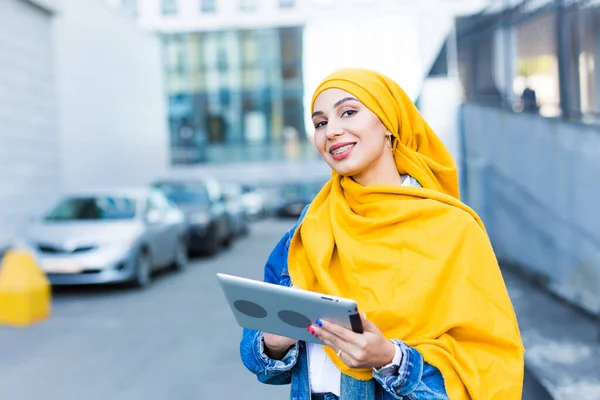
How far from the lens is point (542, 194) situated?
8.89 metres

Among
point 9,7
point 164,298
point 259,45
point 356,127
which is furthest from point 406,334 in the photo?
point 259,45

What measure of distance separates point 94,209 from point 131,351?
5329 millimetres

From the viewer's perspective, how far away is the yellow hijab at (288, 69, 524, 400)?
5.96 feet

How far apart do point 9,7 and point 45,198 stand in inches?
165

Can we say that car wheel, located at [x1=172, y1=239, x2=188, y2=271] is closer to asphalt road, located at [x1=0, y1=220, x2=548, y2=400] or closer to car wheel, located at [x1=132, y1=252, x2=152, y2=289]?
car wheel, located at [x1=132, y1=252, x2=152, y2=289]

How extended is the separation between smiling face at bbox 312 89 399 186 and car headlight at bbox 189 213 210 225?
1377 centimetres

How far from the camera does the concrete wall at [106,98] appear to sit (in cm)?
1806

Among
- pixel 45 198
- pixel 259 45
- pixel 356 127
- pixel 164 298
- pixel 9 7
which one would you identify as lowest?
pixel 164 298

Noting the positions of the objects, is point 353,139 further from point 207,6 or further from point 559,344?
point 207,6

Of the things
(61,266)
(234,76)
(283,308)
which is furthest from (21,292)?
(234,76)

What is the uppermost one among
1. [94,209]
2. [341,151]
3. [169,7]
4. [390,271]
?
[169,7]

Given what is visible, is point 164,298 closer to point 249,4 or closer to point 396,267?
point 396,267

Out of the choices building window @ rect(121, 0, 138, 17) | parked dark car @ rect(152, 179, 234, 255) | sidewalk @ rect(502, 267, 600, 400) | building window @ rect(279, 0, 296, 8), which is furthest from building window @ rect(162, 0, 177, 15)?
sidewalk @ rect(502, 267, 600, 400)

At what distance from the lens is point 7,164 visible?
47.9ft
